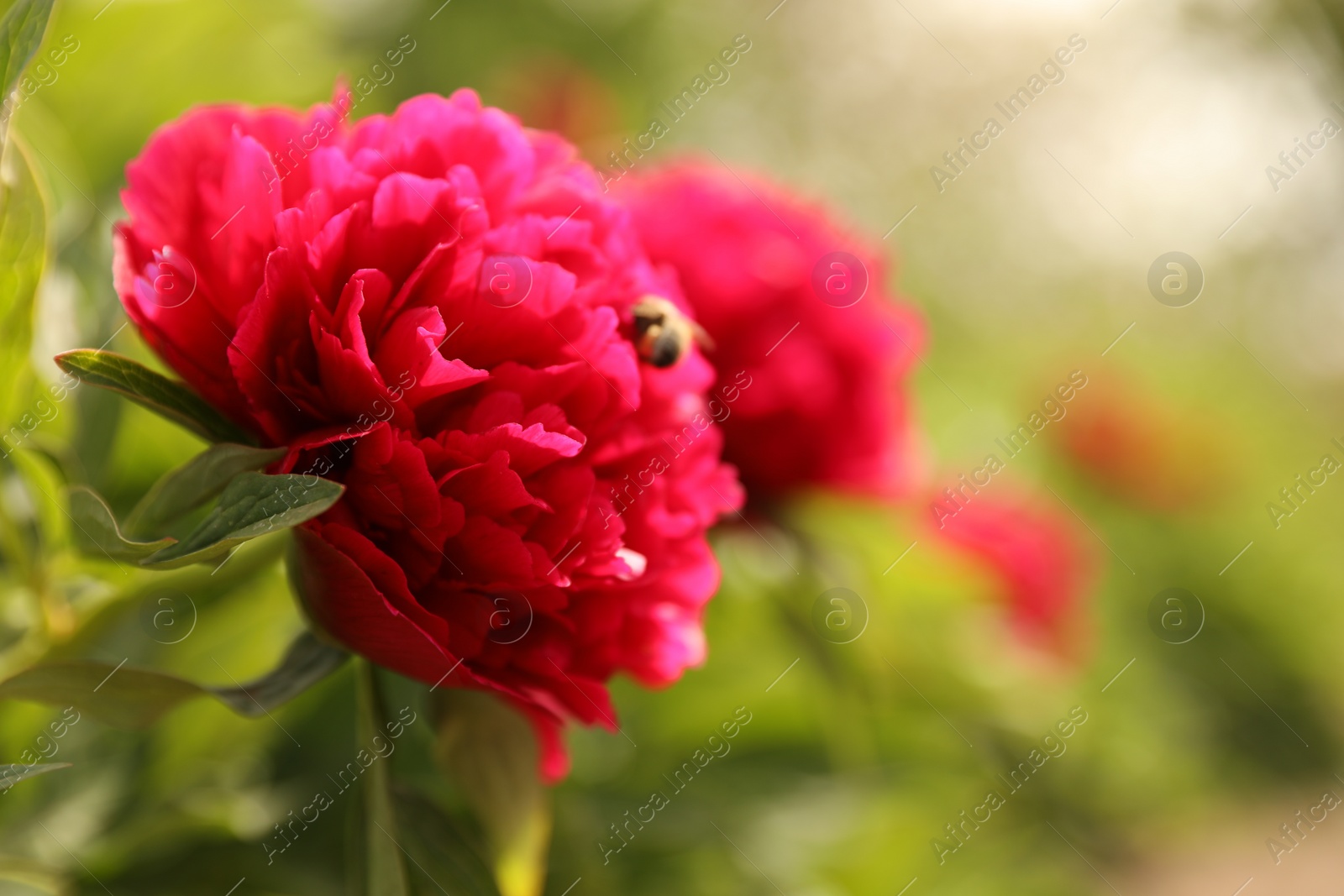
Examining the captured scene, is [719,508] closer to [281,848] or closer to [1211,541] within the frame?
[281,848]

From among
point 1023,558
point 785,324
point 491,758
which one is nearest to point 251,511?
point 491,758

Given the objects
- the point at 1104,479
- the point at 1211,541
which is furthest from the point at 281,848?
the point at 1211,541

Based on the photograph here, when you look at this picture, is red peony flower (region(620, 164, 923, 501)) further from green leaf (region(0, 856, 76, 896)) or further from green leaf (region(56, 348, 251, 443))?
green leaf (region(0, 856, 76, 896))

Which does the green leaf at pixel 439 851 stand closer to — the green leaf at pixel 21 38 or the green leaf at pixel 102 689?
the green leaf at pixel 102 689

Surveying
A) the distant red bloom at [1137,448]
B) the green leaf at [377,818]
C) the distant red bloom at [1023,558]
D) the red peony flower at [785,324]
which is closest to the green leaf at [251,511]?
the green leaf at [377,818]

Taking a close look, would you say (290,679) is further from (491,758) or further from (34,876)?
(34,876)

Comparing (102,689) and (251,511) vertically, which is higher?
(251,511)
